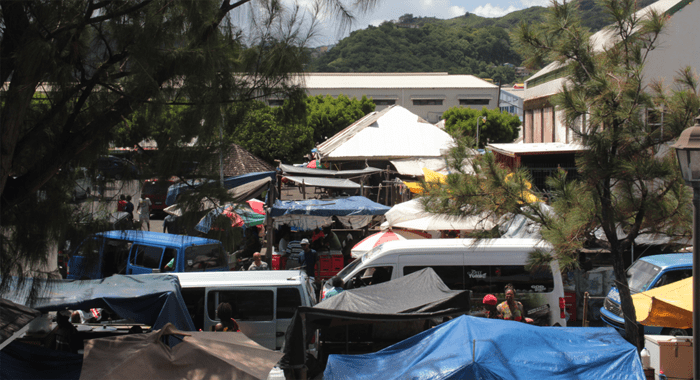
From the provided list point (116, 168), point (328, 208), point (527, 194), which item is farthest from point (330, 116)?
point (116, 168)

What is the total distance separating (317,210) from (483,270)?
6284 millimetres

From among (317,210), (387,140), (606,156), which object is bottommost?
(317,210)

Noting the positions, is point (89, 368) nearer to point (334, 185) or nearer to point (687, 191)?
point (687, 191)

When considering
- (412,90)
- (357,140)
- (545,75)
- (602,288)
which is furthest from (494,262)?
(412,90)

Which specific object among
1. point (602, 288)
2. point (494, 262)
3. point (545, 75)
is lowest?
point (602, 288)

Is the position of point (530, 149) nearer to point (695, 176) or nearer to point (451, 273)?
point (451, 273)

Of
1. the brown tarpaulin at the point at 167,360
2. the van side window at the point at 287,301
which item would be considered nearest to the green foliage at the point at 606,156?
the van side window at the point at 287,301

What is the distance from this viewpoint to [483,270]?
32.3 ft

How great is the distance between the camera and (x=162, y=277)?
7691 millimetres

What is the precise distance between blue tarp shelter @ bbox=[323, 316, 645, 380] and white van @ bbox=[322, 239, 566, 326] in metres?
3.58

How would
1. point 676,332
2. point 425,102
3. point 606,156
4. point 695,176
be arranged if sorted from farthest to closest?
point 425,102 → point 676,332 → point 606,156 → point 695,176

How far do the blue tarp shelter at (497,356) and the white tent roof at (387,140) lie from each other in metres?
→ 20.7

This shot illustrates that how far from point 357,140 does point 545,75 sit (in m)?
9.22

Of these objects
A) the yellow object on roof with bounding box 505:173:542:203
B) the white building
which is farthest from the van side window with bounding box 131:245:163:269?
the white building
